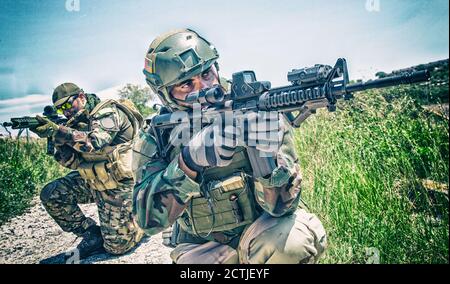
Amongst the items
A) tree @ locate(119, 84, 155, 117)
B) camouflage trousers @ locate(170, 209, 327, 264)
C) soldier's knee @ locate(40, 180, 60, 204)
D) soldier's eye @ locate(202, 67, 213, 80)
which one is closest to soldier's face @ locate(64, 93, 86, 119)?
soldier's knee @ locate(40, 180, 60, 204)

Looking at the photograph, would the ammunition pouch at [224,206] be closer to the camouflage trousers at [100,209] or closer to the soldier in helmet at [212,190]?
the soldier in helmet at [212,190]

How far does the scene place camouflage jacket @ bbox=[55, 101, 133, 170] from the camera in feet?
13.3

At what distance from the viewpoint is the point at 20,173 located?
231 inches

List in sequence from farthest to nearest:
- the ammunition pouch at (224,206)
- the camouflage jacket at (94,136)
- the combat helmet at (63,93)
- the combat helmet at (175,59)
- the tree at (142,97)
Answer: the tree at (142,97)
the combat helmet at (63,93)
the camouflage jacket at (94,136)
the combat helmet at (175,59)
the ammunition pouch at (224,206)

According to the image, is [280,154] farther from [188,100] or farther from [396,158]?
[396,158]

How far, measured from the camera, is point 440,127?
Answer: 2.48m

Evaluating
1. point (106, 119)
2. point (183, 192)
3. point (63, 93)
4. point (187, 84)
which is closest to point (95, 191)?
point (106, 119)

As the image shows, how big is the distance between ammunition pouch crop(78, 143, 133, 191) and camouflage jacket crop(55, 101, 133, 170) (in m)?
0.15

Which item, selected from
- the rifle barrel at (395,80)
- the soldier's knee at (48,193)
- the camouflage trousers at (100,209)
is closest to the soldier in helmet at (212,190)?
the rifle barrel at (395,80)

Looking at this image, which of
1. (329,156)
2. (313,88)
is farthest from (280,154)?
(329,156)

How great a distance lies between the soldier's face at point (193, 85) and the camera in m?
2.38

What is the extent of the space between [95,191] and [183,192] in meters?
2.68

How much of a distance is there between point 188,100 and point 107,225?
8.54 ft

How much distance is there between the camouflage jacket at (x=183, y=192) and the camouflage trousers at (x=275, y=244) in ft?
0.30
